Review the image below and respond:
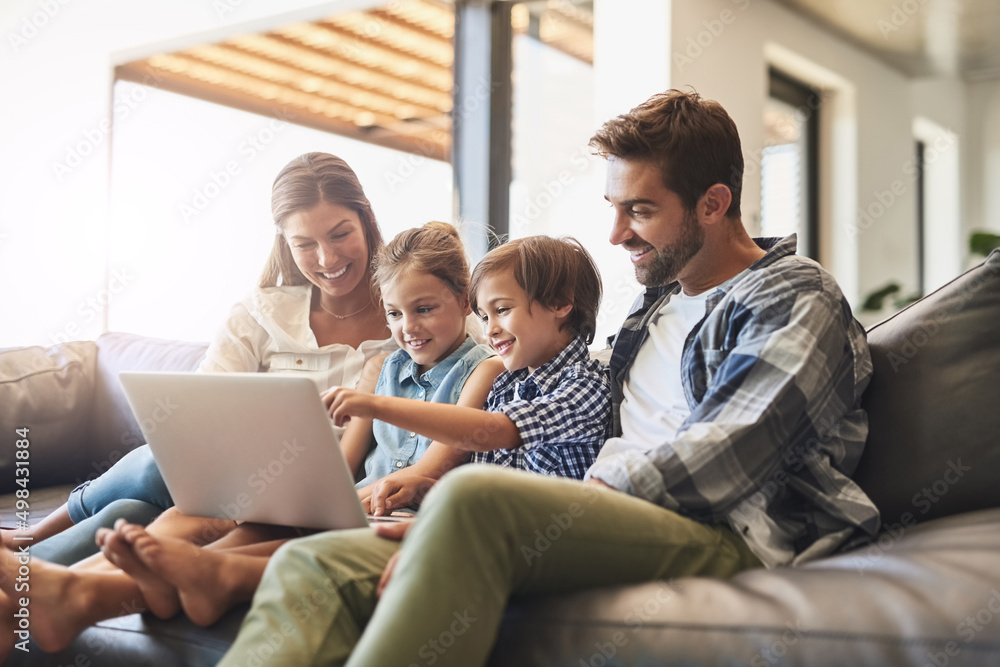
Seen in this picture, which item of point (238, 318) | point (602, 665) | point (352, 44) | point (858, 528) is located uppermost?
point (352, 44)

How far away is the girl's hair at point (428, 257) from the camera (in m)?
1.70

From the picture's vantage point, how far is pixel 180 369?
93.4 inches

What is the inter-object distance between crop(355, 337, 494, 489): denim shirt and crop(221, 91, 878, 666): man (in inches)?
12.3

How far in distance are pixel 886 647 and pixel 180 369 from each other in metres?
1.90

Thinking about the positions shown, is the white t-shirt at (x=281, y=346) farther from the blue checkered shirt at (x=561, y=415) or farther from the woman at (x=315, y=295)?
the blue checkered shirt at (x=561, y=415)

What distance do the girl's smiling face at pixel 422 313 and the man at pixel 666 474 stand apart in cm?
34

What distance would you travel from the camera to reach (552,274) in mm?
1592

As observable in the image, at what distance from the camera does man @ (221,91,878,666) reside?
3.24 ft

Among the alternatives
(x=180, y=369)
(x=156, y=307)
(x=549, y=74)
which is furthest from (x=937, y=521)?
(x=156, y=307)

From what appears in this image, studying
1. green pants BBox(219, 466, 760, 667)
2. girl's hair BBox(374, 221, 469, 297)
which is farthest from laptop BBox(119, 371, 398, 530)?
girl's hair BBox(374, 221, 469, 297)

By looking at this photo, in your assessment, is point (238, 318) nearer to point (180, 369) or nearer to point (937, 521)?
point (180, 369)

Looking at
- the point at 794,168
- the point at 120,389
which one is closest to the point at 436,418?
the point at 120,389

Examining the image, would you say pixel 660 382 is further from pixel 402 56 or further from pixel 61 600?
pixel 402 56

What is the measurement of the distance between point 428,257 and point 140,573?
2.52ft
